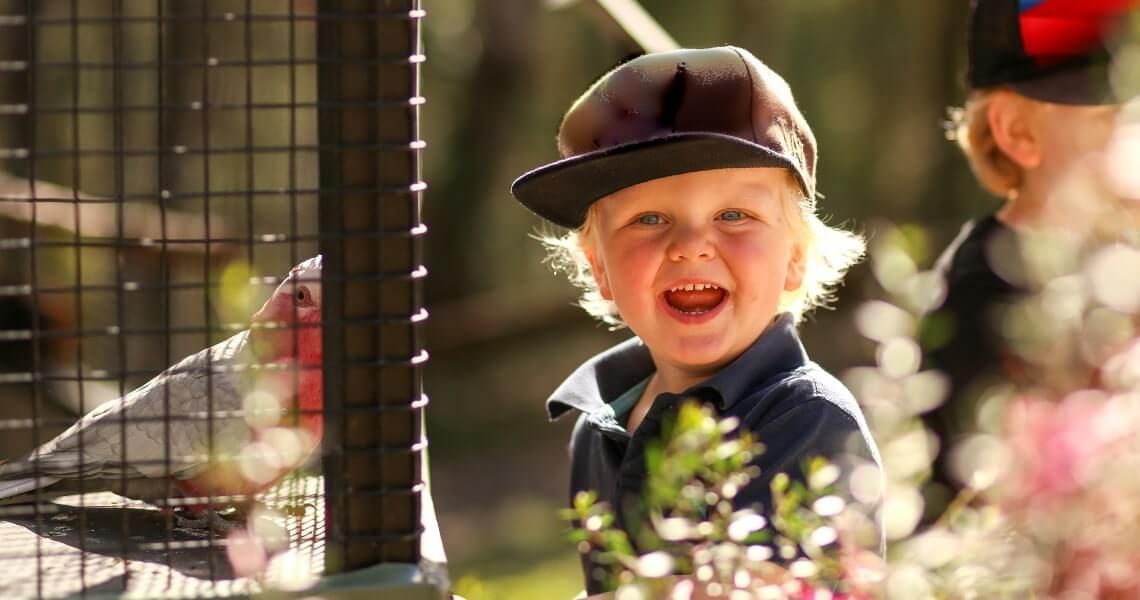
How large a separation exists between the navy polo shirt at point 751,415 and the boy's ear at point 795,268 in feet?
0.30

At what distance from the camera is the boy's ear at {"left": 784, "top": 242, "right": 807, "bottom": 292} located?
230 centimetres

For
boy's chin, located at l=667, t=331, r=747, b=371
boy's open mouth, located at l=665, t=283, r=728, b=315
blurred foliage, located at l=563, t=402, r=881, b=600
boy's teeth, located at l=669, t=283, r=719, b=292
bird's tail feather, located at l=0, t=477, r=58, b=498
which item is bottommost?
blurred foliage, located at l=563, t=402, r=881, b=600

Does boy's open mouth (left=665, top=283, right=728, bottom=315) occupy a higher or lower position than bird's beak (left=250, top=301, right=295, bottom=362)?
higher

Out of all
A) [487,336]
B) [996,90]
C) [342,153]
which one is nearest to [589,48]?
[487,336]

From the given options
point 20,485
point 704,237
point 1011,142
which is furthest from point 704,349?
point 1011,142

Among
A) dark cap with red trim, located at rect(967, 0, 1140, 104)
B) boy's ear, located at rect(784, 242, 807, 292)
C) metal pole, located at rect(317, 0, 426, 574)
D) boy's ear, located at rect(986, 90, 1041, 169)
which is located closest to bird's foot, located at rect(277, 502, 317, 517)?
metal pole, located at rect(317, 0, 426, 574)

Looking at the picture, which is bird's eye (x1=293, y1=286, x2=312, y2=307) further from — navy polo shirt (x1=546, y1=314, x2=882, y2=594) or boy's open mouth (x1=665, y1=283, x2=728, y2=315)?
boy's open mouth (x1=665, y1=283, x2=728, y2=315)

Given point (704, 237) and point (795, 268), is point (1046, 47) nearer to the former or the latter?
point (795, 268)

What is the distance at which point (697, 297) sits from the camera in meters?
2.18

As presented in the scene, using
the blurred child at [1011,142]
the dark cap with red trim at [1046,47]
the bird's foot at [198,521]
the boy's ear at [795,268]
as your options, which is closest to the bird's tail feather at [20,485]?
the bird's foot at [198,521]

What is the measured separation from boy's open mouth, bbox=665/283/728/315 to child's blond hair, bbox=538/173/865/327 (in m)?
0.17

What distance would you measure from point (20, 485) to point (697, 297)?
106 cm

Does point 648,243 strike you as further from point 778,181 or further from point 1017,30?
point 1017,30

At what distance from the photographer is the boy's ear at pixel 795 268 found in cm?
230
